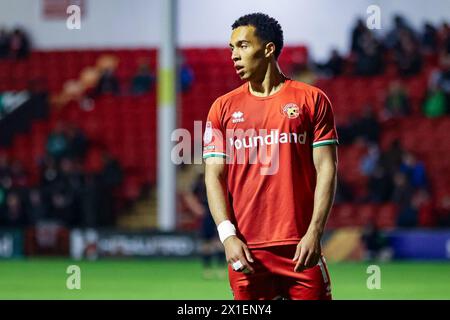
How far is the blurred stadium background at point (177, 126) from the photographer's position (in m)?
21.5

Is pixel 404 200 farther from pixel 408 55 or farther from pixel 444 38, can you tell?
pixel 444 38

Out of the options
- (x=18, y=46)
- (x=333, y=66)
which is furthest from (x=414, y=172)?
(x=18, y=46)

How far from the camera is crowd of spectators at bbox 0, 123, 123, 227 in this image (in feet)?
78.9

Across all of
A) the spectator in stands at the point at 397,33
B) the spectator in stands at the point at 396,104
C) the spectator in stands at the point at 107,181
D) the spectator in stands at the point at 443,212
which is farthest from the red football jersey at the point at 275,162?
the spectator in stands at the point at 397,33

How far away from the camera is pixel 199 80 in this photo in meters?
28.3

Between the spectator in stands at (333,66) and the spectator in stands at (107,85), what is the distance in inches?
213

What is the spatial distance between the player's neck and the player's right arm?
0.38 metres

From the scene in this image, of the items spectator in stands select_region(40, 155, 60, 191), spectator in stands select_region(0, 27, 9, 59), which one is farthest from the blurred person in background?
spectator in stands select_region(0, 27, 9, 59)

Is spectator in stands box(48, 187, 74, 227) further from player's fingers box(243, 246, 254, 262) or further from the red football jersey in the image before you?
player's fingers box(243, 246, 254, 262)

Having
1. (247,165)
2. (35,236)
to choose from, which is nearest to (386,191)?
(35,236)

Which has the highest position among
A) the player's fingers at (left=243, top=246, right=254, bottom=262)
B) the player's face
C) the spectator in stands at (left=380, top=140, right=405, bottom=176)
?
the spectator in stands at (left=380, top=140, right=405, bottom=176)

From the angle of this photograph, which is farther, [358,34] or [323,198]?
[358,34]

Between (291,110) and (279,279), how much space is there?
807 mm

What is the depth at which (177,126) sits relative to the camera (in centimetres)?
2238
